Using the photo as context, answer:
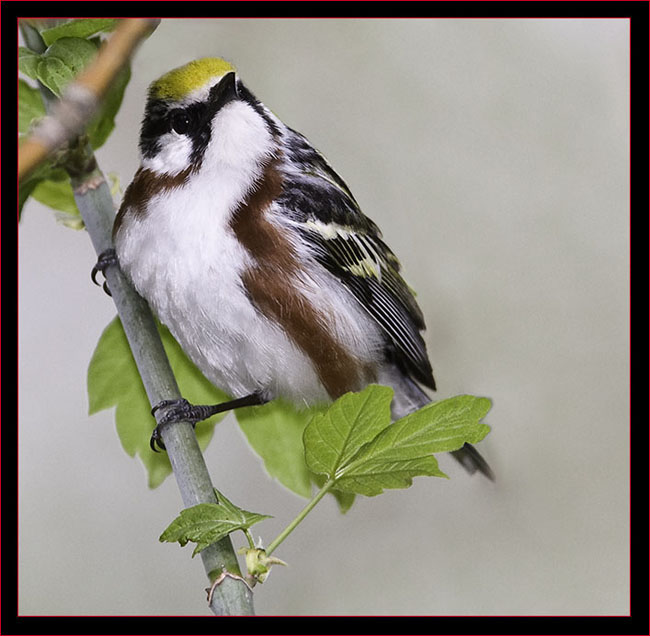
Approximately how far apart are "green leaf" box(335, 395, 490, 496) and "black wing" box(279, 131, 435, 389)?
317 millimetres

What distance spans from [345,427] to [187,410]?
17cm

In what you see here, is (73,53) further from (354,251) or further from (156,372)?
(354,251)

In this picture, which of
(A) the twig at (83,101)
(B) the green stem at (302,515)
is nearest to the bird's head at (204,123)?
(A) the twig at (83,101)

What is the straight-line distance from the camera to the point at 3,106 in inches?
19.0

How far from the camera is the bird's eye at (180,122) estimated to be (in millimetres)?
598

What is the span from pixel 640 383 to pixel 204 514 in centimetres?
29

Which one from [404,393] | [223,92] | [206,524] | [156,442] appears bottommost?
[206,524]

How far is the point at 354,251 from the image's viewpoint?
76 centimetres

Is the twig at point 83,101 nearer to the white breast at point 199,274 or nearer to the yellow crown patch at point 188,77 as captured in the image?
the yellow crown patch at point 188,77

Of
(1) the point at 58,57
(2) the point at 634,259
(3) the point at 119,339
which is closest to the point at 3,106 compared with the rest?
(1) the point at 58,57

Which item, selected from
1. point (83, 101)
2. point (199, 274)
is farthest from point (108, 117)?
point (83, 101)

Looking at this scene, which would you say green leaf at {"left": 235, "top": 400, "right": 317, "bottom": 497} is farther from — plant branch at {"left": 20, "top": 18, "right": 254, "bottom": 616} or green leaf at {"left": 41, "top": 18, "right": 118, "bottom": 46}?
green leaf at {"left": 41, "top": 18, "right": 118, "bottom": 46}

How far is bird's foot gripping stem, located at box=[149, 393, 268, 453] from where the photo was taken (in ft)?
1.61

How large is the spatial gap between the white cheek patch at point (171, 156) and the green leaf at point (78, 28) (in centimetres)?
13
